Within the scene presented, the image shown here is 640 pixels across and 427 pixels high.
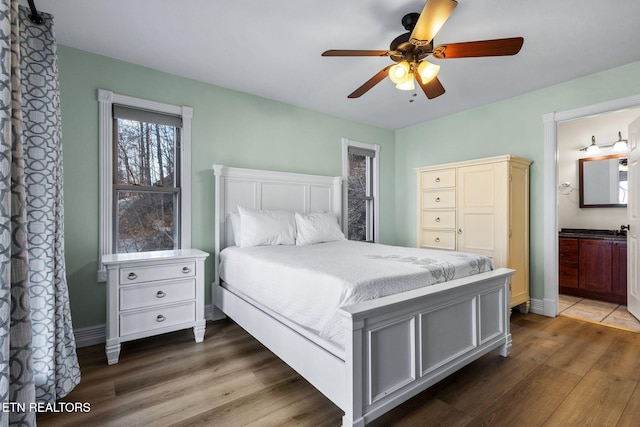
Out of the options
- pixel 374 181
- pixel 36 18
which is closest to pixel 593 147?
pixel 374 181

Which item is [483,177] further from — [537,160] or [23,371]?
[23,371]

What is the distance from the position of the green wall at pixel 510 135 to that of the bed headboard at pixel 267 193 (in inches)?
55.9

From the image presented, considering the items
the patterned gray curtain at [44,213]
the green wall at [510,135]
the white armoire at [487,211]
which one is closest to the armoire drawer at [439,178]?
the white armoire at [487,211]

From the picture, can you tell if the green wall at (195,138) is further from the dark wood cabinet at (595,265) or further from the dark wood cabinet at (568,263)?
the dark wood cabinet at (595,265)

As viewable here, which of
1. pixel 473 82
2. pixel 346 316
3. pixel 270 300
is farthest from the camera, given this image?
pixel 473 82

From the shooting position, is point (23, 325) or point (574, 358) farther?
point (574, 358)

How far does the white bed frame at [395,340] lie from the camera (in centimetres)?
144

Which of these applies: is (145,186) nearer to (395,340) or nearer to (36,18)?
(36,18)

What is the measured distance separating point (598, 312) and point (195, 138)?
187 inches

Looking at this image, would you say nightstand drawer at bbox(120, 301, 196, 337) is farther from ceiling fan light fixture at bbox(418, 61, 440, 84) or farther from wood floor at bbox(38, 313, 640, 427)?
ceiling fan light fixture at bbox(418, 61, 440, 84)

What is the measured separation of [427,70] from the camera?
6.95 ft

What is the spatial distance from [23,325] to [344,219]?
3486mm

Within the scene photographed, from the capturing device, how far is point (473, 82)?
3217mm

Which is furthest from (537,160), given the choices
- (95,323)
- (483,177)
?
(95,323)
